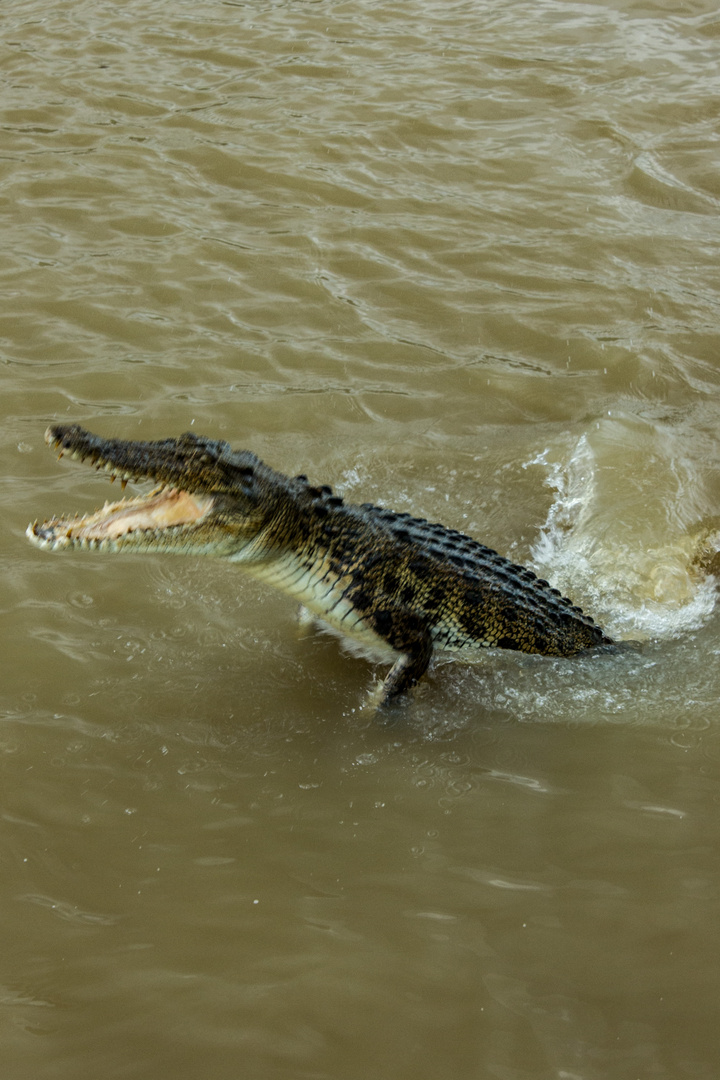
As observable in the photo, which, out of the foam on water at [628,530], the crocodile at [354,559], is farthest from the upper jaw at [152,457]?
the foam on water at [628,530]

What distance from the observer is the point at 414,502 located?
5676mm

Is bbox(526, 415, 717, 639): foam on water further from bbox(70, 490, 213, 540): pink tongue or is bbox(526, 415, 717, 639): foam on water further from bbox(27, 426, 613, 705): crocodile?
bbox(70, 490, 213, 540): pink tongue

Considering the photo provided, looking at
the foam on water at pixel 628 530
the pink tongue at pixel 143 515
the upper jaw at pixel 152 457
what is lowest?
the foam on water at pixel 628 530

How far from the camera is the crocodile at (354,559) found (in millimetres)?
4023

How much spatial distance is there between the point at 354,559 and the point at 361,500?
1297 mm

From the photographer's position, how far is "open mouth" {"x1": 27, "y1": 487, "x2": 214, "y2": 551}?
143 inches

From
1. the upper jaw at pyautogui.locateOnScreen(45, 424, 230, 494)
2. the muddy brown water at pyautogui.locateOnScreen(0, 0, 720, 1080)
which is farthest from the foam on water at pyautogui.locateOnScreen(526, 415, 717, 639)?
the upper jaw at pyautogui.locateOnScreen(45, 424, 230, 494)

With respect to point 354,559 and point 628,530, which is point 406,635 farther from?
point 628,530

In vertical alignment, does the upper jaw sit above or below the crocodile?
above

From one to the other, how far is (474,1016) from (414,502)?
328 cm

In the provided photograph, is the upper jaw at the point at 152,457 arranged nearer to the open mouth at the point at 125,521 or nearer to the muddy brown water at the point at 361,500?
the open mouth at the point at 125,521

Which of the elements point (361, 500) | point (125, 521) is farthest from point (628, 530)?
point (125, 521)

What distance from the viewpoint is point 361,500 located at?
563 centimetres

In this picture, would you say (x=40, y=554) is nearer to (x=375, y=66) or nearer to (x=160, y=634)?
(x=160, y=634)
